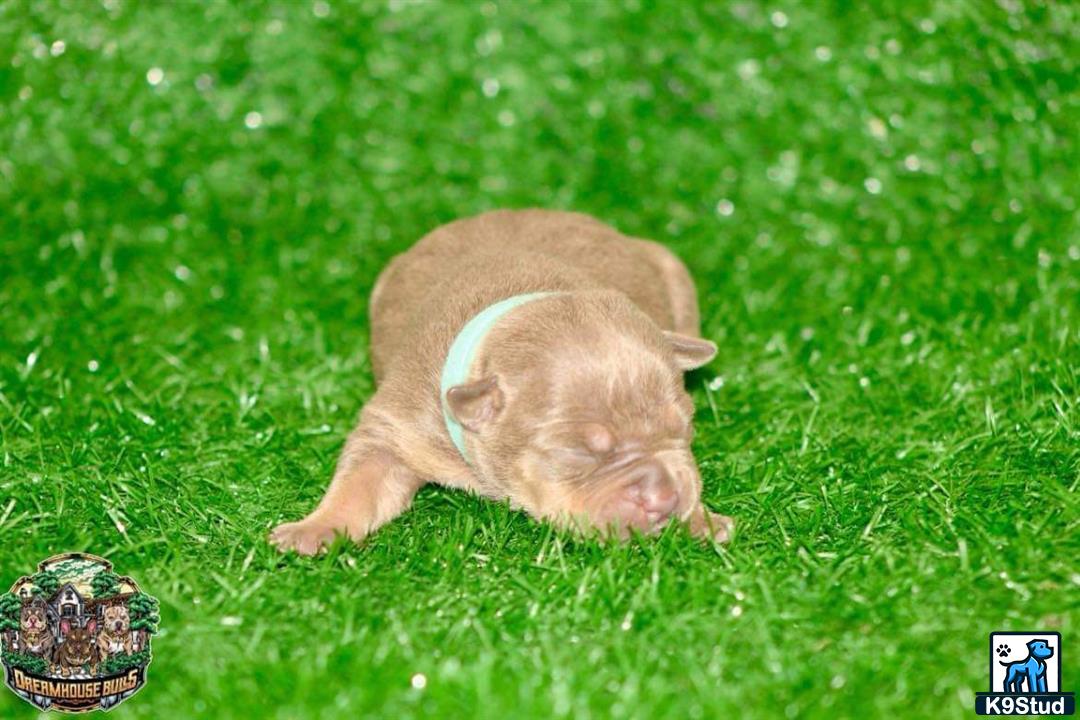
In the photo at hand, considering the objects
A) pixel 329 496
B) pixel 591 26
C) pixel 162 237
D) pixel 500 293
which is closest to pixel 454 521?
pixel 329 496

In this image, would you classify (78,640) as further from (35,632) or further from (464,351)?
(464,351)

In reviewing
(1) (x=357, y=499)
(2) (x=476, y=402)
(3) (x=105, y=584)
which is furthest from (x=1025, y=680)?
(3) (x=105, y=584)

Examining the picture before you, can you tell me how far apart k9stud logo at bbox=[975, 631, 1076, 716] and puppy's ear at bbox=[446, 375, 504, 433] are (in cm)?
182

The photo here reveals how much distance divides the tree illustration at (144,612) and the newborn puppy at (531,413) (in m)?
0.53

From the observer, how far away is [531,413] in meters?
4.44

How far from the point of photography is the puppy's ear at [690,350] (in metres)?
4.81

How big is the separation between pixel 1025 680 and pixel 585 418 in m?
1.60

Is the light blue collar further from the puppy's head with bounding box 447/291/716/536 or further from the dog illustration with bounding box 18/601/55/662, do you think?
the dog illustration with bounding box 18/601/55/662

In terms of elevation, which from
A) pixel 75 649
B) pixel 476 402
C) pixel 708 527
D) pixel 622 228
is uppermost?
pixel 476 402

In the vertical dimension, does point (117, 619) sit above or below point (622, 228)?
above

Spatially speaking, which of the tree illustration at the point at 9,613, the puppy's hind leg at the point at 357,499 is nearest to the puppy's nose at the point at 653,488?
the puppy's hind leg at the point at 357,499

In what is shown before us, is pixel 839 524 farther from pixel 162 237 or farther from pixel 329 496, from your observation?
pixel 162 237

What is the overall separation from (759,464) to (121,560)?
252cm

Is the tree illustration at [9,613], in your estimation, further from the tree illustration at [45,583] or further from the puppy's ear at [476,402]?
the puppy's ear at [476,402]
